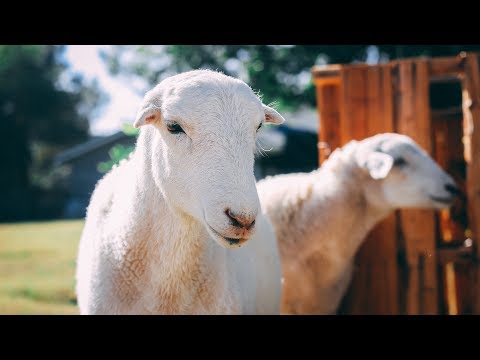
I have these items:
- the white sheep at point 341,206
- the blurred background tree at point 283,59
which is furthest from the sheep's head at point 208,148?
the blurred background tree at point 283,59

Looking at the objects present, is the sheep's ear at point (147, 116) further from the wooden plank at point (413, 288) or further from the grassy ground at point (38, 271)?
the grassy ground at point (38, 271)

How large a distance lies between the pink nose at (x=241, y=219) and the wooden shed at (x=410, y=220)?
3428mm

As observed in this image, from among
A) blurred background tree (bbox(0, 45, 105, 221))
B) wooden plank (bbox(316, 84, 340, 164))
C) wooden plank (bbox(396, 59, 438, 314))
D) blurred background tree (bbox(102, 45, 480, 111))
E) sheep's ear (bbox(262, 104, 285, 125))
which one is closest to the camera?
sheep's ear (bbox(262, 104, 285, 125))

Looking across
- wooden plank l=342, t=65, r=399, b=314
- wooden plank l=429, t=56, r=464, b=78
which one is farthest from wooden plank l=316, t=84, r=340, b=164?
wooden plank l=429, t=56, r=464, b=78

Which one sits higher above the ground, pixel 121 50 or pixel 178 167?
pixel 121 50

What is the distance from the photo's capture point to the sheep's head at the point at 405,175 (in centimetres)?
525

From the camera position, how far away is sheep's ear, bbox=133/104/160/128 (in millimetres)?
2975

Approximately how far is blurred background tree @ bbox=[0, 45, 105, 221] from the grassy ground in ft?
24.2

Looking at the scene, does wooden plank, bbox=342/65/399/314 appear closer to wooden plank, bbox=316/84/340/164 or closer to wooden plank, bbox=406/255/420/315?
wooden plank, bbox=406/255/420/315
